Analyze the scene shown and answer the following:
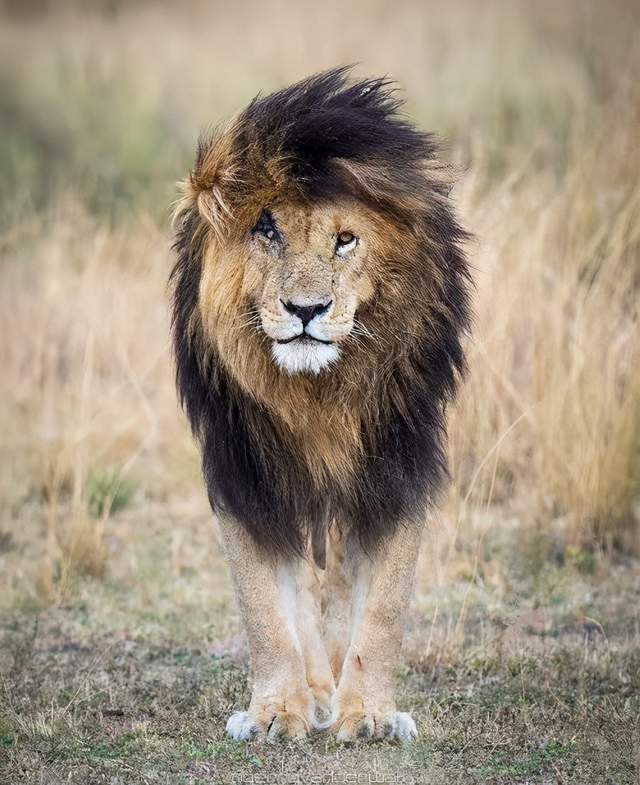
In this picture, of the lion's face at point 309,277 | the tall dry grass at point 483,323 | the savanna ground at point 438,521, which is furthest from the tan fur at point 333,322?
the savanna ground at point 438,521

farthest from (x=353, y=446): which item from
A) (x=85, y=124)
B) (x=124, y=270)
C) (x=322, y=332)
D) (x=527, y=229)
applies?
(x=85, y=124)

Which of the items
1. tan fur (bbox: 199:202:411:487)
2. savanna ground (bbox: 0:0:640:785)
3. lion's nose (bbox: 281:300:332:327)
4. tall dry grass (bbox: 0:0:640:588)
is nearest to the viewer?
lion's nose (bbox: 281:300:332:327)

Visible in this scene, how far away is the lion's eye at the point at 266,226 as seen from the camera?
4.59 m

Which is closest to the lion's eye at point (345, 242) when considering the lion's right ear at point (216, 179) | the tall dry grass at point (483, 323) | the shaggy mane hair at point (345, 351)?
the shaggy mane hair at point (345, 351)

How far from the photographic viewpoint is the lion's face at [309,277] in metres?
4.42

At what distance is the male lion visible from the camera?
4.56 metres

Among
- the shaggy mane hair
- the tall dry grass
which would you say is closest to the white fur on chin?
the shaggy mane hair

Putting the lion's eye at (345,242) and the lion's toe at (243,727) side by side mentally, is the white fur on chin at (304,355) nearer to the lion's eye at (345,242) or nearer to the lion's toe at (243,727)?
the lion's eye at (345,242)

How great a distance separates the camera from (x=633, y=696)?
17.0 feet

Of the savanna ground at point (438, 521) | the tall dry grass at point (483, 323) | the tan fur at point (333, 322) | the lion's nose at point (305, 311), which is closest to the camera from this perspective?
the lion's nose at point (305, 311)

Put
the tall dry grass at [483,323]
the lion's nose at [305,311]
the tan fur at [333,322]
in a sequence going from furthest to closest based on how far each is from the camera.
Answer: the tall dry grass at [483,323]
the tan fur at [333,322]
the lion's nose at [305,311]

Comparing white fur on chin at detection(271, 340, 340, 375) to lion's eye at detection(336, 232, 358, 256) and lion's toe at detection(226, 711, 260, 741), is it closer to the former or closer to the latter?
lion's eye at detection(336, 232, 358, 256)

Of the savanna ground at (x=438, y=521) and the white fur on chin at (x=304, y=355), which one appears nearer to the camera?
the white fur on chin at (x=304, y=355)

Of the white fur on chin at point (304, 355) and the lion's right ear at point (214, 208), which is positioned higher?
the lion's right ear at point (214, 208)
